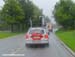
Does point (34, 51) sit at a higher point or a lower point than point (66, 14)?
lower

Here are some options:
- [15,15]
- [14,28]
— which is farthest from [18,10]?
[14,28]

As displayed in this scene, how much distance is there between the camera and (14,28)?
7800 centimetres

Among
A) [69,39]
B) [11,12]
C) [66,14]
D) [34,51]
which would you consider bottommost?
[69,39]

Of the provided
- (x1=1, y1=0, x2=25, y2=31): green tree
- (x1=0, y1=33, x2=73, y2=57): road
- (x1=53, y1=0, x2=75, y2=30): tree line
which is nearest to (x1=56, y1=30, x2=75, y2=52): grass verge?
(x1=0, y1=33, x2=73, y2=57): road

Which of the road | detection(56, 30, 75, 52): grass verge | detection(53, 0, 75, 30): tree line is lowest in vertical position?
detection(56, 30, 75, 52): grass verge

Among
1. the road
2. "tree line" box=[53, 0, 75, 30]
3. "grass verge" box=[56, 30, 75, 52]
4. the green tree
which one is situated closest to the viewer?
the road

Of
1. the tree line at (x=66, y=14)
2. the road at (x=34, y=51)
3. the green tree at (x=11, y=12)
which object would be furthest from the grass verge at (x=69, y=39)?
the tree line at (x=66, y=14)

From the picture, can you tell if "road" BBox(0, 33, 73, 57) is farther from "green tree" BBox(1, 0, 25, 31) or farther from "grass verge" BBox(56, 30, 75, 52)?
"green tree" BBox(1, 0, 25, 31)

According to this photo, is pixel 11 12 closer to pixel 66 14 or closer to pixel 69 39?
pixel 66 14

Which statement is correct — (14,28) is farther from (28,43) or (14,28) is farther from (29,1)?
(28,43)

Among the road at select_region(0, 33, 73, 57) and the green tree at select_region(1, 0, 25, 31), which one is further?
the green tree at select_region(1, 0, 25, 31)

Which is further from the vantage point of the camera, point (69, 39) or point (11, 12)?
point (11, 12)

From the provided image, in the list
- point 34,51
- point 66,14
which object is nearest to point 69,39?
point 34,51

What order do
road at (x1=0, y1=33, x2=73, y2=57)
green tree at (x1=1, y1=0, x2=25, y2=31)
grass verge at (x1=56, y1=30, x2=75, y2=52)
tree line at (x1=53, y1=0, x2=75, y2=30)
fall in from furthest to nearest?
tree line at (x1=53, y1=0, x2=75, y2=30), green tree at (x1=1, y1=0, x2=25, y2=31), grass verge at (x1=56, y1=30, x2=75, y2=52), road at (x1=0, y1=33, x2=73, y2=57)
